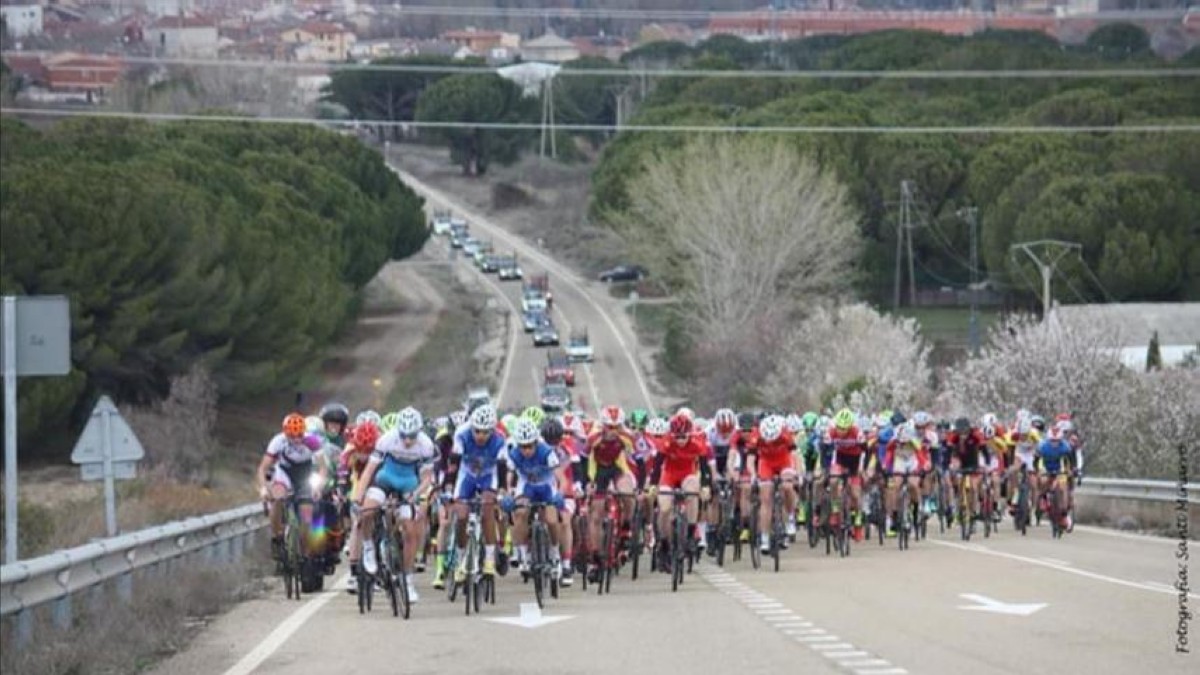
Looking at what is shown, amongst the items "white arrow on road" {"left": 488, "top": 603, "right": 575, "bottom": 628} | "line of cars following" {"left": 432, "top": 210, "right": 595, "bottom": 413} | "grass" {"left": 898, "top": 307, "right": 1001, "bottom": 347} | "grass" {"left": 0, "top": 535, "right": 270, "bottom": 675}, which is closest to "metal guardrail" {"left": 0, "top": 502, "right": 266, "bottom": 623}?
"grass" {"left": 0, "top": 535, "right": 270, "bottom": 675}

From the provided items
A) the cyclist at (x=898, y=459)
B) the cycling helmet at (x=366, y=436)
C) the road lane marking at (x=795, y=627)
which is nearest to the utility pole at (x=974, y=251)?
the cyclist at (x=898, y=459)

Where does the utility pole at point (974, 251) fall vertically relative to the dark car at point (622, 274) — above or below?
above

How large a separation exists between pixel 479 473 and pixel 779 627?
17.7 feet

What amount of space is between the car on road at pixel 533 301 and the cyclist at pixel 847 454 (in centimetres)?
9151

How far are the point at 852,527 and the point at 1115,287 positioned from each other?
67425 mm

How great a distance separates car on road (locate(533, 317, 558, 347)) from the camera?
122938mm

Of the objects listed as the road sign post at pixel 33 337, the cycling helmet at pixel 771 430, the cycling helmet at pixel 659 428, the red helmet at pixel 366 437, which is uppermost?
the road sign post at pixel 33 337

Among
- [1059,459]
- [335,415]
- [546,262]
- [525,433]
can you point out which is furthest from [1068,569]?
[546,262]

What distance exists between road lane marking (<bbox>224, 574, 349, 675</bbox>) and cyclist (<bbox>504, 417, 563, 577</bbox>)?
7.25ft

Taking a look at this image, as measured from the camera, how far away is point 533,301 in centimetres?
13050

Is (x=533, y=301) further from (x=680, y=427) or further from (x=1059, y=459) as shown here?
(x=680, y=427)

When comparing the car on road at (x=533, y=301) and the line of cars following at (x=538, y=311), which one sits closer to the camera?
the line of cars following at (x=538, y=311)

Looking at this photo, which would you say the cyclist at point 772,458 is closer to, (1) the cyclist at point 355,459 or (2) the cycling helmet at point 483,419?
(1) the cyclist at point 355,459

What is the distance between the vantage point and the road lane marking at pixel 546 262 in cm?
11738
